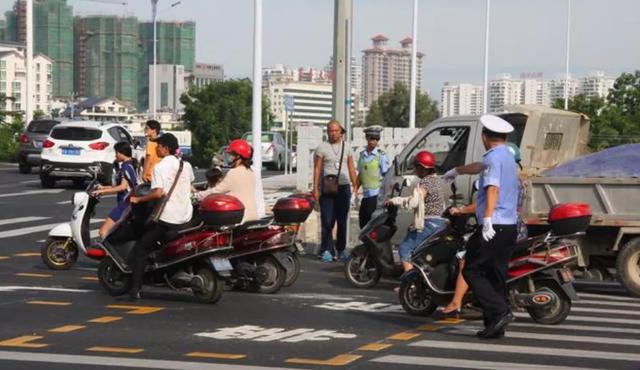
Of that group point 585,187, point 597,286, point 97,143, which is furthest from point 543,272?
point 97,143

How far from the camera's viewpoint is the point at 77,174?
1144 inches

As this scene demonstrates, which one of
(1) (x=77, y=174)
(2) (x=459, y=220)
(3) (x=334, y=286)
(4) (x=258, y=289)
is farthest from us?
(1) (x=77, y=174)

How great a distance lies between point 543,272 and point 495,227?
115 cm

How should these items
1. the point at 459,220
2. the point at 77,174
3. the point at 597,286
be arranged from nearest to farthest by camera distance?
1. the point at 459,220
2. the point at 597,286
3. the point at 77,174

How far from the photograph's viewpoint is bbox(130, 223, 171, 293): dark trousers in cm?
1209

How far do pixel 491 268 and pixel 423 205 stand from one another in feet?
8.67

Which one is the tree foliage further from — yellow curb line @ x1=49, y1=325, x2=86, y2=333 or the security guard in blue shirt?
yellow curb line @ x1=49, y1=325, x2=86, y2=333

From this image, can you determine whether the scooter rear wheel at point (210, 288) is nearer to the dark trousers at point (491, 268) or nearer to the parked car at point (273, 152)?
the dark trousers at point (491, 268)

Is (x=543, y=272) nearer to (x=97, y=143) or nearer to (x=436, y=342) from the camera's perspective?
(x=436, y=342)

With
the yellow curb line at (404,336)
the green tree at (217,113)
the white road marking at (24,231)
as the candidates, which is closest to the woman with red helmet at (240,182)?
the yellow curb line at (404,336)

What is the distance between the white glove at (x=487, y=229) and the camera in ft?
32.4

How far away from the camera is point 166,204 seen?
12.1 metres

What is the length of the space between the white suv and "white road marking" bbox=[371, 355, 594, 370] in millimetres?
20220

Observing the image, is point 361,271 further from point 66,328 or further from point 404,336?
point 66,328
